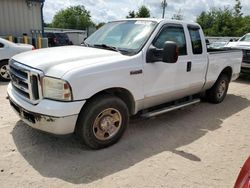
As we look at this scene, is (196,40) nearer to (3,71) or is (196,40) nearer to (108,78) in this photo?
(108,78)

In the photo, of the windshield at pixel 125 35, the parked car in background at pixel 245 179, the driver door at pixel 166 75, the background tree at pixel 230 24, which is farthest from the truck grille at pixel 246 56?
the background tree at pixel 230 24

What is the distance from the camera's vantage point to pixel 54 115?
10.9 feet

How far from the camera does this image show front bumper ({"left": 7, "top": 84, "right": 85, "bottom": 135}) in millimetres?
3312

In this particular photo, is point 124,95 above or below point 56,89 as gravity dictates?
below

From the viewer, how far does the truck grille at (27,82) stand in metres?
3.45

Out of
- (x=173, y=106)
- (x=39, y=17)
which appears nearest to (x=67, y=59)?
(x=173, y=106)

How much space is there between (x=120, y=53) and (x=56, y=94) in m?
1.29

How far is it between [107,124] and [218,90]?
366 centimetres

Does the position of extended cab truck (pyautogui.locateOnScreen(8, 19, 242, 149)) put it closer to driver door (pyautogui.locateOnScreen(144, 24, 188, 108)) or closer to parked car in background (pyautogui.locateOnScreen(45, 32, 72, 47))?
driver door (pyautogui.locateOnScreen(144, 24, 188, 108))

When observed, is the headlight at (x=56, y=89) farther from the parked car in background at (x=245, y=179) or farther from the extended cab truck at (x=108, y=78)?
the parked car in background at (x=245, y=179)

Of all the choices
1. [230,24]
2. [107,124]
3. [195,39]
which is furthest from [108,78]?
[230,24]

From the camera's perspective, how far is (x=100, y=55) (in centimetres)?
395

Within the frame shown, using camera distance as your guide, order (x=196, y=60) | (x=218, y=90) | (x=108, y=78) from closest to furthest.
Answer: (x=108, y=78) < (x=196, y=60) < (x=218, y=90)

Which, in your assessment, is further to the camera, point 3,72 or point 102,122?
point 3,72
